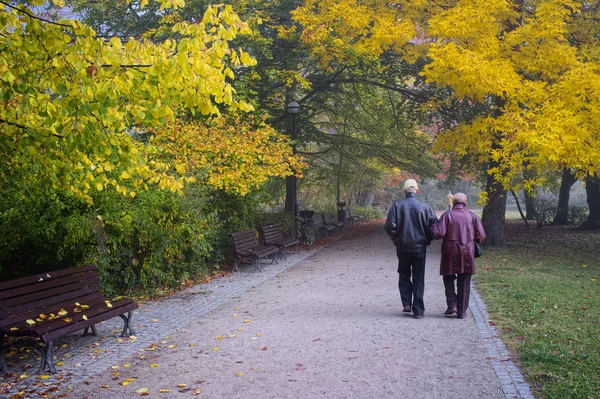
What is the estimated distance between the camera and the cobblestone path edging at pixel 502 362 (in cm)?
503

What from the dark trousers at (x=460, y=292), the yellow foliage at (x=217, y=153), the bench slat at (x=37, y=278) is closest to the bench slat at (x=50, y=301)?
the bench slat at (x=37, y=278)

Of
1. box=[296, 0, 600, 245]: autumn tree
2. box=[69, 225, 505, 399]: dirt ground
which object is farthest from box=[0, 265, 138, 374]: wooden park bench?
box=[296, 0, 600, 245]: autumn tree

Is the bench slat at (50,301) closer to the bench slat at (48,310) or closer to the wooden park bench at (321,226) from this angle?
the bench slat at (48,310)

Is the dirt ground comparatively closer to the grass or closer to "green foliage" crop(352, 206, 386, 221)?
the grass

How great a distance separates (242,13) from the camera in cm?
1636

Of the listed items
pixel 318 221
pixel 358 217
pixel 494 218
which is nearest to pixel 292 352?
pixel 494 218

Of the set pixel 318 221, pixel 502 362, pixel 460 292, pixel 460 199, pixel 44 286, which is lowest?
pixel 502 362

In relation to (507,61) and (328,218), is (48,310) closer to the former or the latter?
(507,61)

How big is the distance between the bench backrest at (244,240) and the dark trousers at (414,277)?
5401mm

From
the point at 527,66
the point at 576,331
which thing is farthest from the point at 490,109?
the point at 576,331

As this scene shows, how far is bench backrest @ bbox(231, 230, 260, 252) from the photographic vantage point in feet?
42.4

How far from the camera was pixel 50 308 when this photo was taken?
647cm

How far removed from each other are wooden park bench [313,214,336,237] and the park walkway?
11289mm

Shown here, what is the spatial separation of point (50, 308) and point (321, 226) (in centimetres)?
1655
